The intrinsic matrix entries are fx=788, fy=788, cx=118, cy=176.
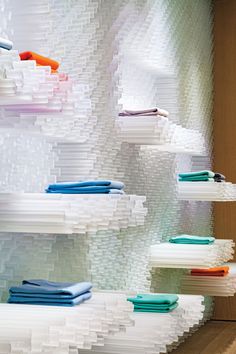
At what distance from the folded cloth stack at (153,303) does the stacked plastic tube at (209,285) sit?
133 centimetres

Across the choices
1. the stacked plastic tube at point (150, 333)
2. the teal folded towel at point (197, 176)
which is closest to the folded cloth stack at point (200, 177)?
the teal folded towel at point (197, 176)

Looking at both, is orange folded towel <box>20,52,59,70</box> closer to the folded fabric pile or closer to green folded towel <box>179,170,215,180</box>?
the folded fabric pile

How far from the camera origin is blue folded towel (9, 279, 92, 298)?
117 inches

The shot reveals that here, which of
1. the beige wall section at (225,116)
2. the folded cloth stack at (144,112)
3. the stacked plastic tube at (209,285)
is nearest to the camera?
the folded cloth stack at (144,112)

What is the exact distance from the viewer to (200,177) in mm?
5289

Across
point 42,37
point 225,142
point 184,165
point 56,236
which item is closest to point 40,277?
point 56,236

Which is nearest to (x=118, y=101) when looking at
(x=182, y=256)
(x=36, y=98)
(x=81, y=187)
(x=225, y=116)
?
(x=182, y=256)

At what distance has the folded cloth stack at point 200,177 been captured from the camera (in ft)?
17.3

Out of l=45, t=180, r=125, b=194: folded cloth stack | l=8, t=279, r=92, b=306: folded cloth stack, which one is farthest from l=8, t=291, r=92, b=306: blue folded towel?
l=45, t=180, r=125, b=194: folded cloth stack

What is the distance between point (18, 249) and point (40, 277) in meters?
0.24

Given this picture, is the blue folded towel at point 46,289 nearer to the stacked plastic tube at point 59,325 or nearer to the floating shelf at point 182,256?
the stacked plastic tube at point 59,325

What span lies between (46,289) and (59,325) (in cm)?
45

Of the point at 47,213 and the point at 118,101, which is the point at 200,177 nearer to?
the point at 118,101

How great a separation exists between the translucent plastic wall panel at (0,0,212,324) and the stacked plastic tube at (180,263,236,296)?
0.26 meters
